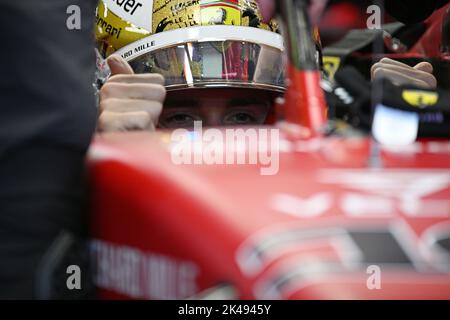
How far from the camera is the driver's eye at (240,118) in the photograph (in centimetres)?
230

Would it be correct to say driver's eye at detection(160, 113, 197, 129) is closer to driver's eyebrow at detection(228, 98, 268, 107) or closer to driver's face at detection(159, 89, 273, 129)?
driver's face at detection(159, 89, 273, 129)

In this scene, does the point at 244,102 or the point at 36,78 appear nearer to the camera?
the point at 36,78

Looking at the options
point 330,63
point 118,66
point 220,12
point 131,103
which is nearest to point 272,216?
point 131,103

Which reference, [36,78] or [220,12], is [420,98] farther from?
[220,12]

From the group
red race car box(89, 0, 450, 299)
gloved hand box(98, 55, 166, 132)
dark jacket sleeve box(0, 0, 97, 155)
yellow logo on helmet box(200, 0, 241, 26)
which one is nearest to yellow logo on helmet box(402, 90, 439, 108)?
red race car box(89, 0, 450, 299)

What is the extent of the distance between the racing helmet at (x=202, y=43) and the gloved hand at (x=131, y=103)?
0.44 meters

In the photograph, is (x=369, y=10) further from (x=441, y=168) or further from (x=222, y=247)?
(x=222, y=247)

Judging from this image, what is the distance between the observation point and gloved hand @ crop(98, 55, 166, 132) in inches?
64.8

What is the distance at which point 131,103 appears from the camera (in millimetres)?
1731

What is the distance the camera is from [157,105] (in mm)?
1724

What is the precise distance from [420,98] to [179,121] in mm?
1194

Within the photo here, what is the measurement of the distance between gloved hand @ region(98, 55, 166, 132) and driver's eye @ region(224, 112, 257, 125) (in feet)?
1.64

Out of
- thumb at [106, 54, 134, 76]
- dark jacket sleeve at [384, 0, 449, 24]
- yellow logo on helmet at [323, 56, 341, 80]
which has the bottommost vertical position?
thumb at [106, 54, 134, 76]
